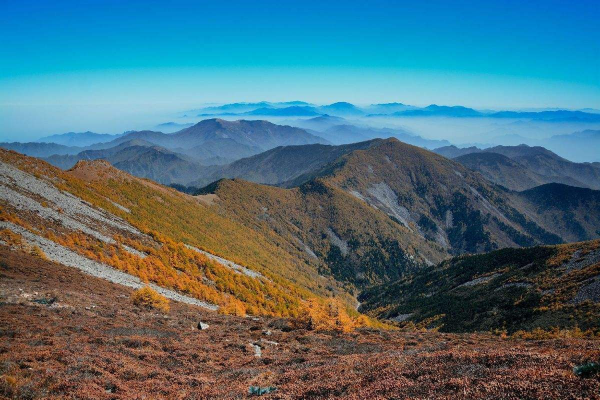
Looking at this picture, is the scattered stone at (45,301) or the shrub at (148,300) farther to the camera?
the shrub at (148,300)

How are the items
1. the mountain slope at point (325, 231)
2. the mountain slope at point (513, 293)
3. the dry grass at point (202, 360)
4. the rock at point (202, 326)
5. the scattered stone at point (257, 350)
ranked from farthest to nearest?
the mountain slope at point (325, 231) < the mountain slope at point (513, 293) < the rock at point (202, 326) < the scattered stone at point (257, 350) < the dry grass at point (202, 360)

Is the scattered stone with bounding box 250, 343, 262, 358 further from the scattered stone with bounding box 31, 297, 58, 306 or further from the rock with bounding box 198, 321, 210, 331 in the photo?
the scattered stone with bounding box 31, 297, 58, 306

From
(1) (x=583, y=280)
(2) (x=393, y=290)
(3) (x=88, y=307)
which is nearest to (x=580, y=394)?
(3) (x=88, y=307)

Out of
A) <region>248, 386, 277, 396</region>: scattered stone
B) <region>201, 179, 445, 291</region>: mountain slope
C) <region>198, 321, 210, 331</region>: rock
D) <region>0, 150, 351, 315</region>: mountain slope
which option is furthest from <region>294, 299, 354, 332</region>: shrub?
<region>201, 179, 445, 291</region>: mountain slope

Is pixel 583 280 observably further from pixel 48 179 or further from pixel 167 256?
pixel 48 179

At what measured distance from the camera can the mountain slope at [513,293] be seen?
39.5 metres

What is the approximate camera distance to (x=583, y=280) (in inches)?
1774

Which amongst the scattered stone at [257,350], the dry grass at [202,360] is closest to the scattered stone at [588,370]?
the dry grass at [202,360]

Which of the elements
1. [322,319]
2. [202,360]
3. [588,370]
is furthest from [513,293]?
[202,360]

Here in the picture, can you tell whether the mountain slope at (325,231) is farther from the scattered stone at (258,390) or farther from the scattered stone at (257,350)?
the scattered stone at (258,390)

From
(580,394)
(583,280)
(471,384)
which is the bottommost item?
(583,280)

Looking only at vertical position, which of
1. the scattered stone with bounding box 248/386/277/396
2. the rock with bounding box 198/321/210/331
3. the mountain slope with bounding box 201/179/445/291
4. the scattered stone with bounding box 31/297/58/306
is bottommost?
the mountain slope with bounding box 201/179/445/291

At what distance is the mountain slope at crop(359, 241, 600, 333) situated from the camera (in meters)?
39.5

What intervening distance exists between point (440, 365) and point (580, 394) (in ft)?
17.9
